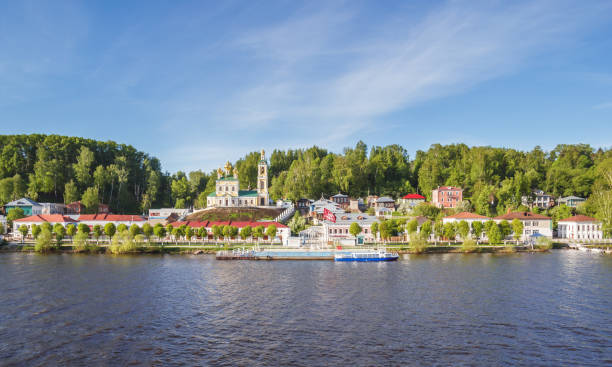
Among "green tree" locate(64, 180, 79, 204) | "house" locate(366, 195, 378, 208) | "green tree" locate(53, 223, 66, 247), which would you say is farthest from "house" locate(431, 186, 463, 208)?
"green tree" locate(64, 180, 79, 204)

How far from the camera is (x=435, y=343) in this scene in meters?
24.7

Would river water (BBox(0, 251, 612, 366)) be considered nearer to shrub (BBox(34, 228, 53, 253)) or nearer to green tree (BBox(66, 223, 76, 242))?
shrub (BBox(34, 228, 53, 253))

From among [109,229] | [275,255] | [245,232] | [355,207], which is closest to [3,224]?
[109,229]

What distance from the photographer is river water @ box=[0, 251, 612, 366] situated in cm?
2306

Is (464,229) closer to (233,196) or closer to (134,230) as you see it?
(134,230)

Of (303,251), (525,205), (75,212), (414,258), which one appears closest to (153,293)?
(303,251)

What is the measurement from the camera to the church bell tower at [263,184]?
365ft

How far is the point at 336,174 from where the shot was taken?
391ft

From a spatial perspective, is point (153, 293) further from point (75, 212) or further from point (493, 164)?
point (493, 164)

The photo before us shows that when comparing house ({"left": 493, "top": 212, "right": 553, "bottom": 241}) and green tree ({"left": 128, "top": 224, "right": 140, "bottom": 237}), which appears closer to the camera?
green tree ({"left": 128, "top": 224, "right": 140, "bottom": 237})

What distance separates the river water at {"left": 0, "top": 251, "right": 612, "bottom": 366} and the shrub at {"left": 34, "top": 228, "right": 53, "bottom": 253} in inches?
689

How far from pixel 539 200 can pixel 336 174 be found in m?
53.2

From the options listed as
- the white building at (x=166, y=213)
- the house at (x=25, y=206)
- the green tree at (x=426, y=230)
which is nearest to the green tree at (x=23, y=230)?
the house at (x=25, y=206)

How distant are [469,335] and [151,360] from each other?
1934cm
